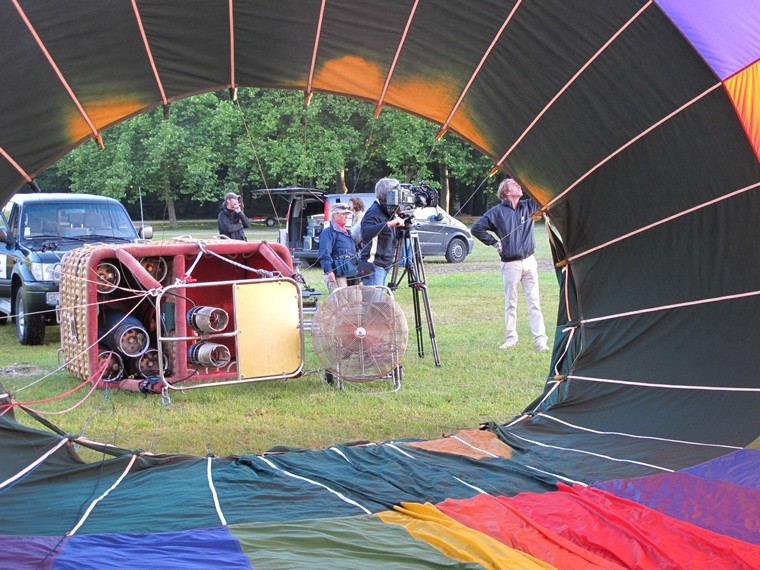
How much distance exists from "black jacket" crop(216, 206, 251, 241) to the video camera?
129 inches

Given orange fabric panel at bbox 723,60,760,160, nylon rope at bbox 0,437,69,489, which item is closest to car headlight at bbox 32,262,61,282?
nylon rope at bbox 0,437,69,489

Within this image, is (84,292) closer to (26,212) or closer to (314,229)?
(26,212)

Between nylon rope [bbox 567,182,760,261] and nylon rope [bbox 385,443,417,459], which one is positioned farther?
nylon rope [bbox 567,182,760,261]

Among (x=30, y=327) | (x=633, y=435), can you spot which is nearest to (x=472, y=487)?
(x=633, y=435)

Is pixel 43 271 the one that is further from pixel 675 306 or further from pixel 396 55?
pixel 675 306

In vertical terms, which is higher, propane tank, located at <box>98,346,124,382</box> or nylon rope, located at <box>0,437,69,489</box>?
propane tank, located at <box>98,346,124,382</box>

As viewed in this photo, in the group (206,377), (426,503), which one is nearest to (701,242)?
(426,503)

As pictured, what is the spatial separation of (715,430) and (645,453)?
424mm

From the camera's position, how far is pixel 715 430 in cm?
482

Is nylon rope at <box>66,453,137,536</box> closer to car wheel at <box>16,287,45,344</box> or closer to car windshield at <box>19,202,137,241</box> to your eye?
car wheel at <box>16,287,45,344</box>

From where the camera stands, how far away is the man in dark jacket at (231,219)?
10.3 metres

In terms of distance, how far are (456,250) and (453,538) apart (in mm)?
13303

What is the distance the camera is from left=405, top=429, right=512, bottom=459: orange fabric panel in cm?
482

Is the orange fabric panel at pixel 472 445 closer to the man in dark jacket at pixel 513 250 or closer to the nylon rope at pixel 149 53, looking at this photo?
the nylon rope at pixel 149 53
